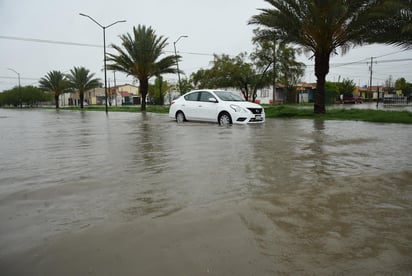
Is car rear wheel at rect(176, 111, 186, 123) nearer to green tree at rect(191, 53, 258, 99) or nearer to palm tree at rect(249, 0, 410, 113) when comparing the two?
palm tree at rect(249, 0, 410, 113)

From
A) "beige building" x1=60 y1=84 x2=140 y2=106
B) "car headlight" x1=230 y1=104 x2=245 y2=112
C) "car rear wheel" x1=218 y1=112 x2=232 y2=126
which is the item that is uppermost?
"beige building" x1=60 y1=84 x2=140 y2=106

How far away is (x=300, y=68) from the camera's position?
126 feet

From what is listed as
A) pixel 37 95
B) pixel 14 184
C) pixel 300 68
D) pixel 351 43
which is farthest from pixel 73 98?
pixel 14 184

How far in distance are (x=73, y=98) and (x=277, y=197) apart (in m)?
117

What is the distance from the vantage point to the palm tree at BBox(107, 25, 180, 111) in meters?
31.8

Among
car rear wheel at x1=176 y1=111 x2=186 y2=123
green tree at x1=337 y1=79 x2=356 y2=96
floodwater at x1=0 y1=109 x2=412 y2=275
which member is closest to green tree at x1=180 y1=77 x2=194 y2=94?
green tree at x1=337 y1=79 x2=356 y2=96

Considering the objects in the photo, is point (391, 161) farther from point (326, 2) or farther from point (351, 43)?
point (351, 43)

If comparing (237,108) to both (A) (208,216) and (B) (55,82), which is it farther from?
(B) (55,82)

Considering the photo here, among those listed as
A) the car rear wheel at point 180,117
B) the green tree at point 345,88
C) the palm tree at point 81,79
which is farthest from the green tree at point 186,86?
the car rear wheel at point 180,117

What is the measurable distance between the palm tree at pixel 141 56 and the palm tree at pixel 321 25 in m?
15.3

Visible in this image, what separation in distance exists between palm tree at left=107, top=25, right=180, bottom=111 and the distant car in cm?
1834

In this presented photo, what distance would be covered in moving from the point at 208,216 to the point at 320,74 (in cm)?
1727

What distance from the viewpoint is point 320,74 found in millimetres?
18609

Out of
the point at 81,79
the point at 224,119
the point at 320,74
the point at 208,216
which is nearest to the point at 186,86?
the point at 81,79
